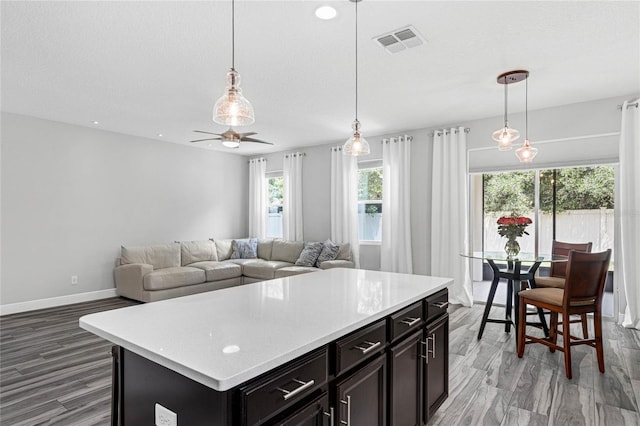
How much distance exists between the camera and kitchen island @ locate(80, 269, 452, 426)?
105cm

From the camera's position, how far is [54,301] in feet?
17.1

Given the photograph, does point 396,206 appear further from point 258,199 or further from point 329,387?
point 329,387

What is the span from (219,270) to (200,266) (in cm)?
35

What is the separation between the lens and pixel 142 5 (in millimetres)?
2398

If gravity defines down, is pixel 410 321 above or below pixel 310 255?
above

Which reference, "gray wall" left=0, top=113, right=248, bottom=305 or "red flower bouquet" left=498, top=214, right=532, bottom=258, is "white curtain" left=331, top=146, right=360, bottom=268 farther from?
"red flower bouquet" left=498, top=214, right=532, bottom=258

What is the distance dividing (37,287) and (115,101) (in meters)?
2.94

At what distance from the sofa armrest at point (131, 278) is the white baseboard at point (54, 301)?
9.4 inches

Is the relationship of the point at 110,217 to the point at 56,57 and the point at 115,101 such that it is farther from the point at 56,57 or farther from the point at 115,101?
the point at 56,57

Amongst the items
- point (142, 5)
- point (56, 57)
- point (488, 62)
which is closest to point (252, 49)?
point (142, 5)

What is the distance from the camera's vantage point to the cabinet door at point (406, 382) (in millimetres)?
1754

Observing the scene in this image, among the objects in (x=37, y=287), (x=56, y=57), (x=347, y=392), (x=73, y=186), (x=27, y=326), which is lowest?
(x=27, y=326)

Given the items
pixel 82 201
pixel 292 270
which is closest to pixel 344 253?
pixel 292 270

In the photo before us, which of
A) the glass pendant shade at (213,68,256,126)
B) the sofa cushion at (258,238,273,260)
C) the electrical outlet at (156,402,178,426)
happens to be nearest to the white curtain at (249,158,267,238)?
the sofa cushion at (258,238,273,260)
